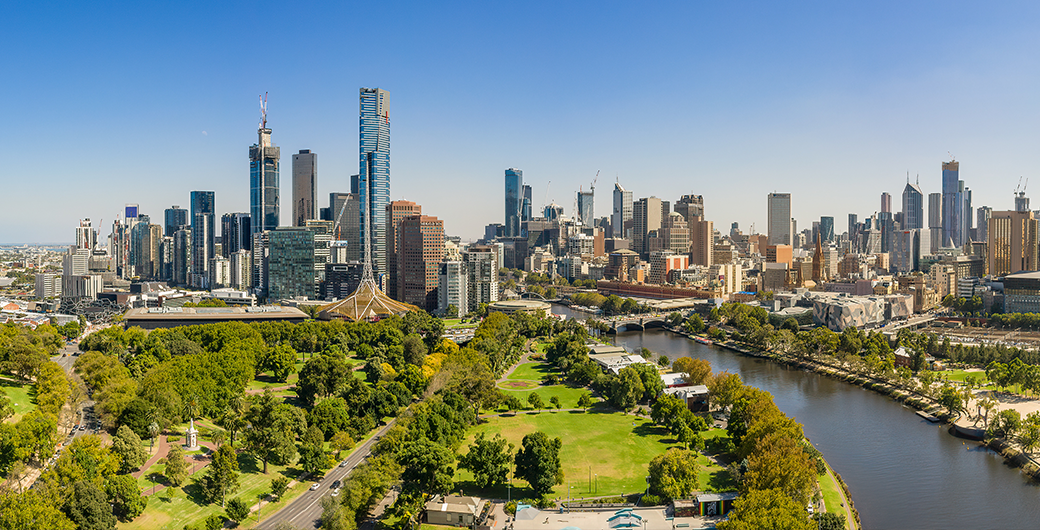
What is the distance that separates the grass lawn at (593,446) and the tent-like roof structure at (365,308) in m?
35.8

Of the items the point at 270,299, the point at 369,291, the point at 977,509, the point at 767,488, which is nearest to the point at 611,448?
the point at 767,488

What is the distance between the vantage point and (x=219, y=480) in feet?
86.1

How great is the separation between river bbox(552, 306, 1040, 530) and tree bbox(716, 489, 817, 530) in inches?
230

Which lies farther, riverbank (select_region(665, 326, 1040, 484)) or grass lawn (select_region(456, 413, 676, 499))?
riverbank (select_region(665, 326, 1040, 484))

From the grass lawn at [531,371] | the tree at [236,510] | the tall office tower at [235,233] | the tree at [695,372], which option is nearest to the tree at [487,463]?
the tree at [236,510]

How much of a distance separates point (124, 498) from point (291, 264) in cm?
7430

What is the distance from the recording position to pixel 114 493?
959 inches

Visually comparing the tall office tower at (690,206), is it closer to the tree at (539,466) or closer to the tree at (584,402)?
the tree at (584,402)

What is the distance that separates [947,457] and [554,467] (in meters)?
19.8

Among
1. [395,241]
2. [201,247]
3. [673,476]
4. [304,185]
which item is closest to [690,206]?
[304,185]

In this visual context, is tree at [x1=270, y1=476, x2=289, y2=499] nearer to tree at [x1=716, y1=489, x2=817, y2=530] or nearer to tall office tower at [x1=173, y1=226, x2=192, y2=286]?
tree at [x1=716, y1=489, x2=817, y2=530]

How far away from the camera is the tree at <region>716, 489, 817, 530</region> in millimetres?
21656

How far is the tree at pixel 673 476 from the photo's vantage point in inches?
1080

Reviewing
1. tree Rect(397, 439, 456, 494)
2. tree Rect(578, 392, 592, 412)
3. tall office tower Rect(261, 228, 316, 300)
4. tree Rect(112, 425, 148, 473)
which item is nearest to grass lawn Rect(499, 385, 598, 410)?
tree Rect(578, 392, 592, 412)
